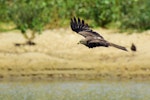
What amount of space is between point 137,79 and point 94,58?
126cm

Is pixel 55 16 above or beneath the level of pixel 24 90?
above

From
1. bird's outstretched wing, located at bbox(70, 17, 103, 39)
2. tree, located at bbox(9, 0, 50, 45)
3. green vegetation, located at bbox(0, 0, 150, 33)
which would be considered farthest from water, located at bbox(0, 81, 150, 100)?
green vegetation, located at bbox(0, 0, 150, 33)

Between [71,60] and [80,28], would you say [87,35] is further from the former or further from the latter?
[71,60]

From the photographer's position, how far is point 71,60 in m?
15.3

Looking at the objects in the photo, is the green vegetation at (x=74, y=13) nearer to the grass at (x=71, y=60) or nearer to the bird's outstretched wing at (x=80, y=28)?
the grass at (x=71, y=60)

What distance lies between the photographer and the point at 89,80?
14570 mm

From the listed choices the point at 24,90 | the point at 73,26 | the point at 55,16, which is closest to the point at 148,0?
the point at 55,16

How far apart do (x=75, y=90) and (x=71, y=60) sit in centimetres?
187

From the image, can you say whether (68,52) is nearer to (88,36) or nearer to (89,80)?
(89,80)

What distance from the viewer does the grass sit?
1493 centimetres

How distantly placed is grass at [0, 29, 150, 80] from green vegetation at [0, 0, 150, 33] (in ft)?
1.47

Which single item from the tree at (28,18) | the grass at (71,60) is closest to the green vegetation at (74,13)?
the tree at (28,18)

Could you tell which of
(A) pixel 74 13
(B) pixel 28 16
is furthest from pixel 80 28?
(A) pixel 74 13

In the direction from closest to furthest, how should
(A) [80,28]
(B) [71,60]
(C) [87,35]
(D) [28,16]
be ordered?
(C) [87,35] → (A) [80,28] → (B) [71,60] → (D) [28,16]
